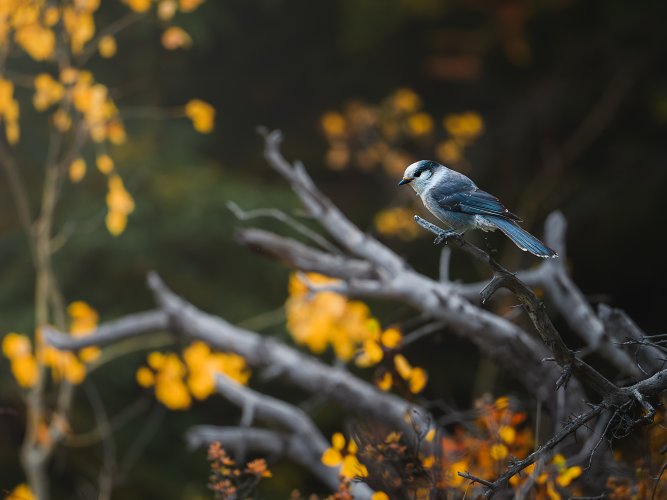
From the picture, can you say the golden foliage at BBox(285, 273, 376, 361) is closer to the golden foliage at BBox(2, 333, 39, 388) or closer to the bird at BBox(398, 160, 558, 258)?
the golden foliage at BBox(2, 333, 39, 388)

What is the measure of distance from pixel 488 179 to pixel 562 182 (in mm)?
598

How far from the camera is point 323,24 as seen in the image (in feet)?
22.8

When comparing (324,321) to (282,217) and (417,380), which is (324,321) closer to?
(282,217)

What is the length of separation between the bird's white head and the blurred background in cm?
311

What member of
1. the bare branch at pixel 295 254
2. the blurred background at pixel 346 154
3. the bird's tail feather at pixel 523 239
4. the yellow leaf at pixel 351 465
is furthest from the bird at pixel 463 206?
the blurred background at pixel 346 154

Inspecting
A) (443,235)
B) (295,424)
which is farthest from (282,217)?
(443,235)

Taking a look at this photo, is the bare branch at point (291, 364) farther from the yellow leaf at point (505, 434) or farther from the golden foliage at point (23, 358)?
the golden foliage at point (23, 358)

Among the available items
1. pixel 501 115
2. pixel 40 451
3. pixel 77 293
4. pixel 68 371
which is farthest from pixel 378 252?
pixel 501 115

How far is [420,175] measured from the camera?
72.6 inches

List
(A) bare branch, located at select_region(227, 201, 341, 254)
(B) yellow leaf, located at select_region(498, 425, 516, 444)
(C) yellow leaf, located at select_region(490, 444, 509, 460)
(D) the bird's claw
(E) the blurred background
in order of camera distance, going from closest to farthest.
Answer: (D) the bird's claw
(C) yellow leaf, located at select_region(490, 444, 509, 460)
(B) yellow leaf, located at select_region(498, 425, 516, 444)
(A) bare branch, located at select_region(227, 201, 341, 254)
(E) the blurred background

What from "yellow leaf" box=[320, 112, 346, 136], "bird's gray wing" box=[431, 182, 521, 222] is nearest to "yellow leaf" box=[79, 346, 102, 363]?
"yellow leaf" box=[320, 112, 346, 136]

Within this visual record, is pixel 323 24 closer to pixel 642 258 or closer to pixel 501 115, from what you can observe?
pixel 501 115

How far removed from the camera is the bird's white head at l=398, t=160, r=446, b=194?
182 cm

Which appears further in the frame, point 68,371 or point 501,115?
point 501,115
